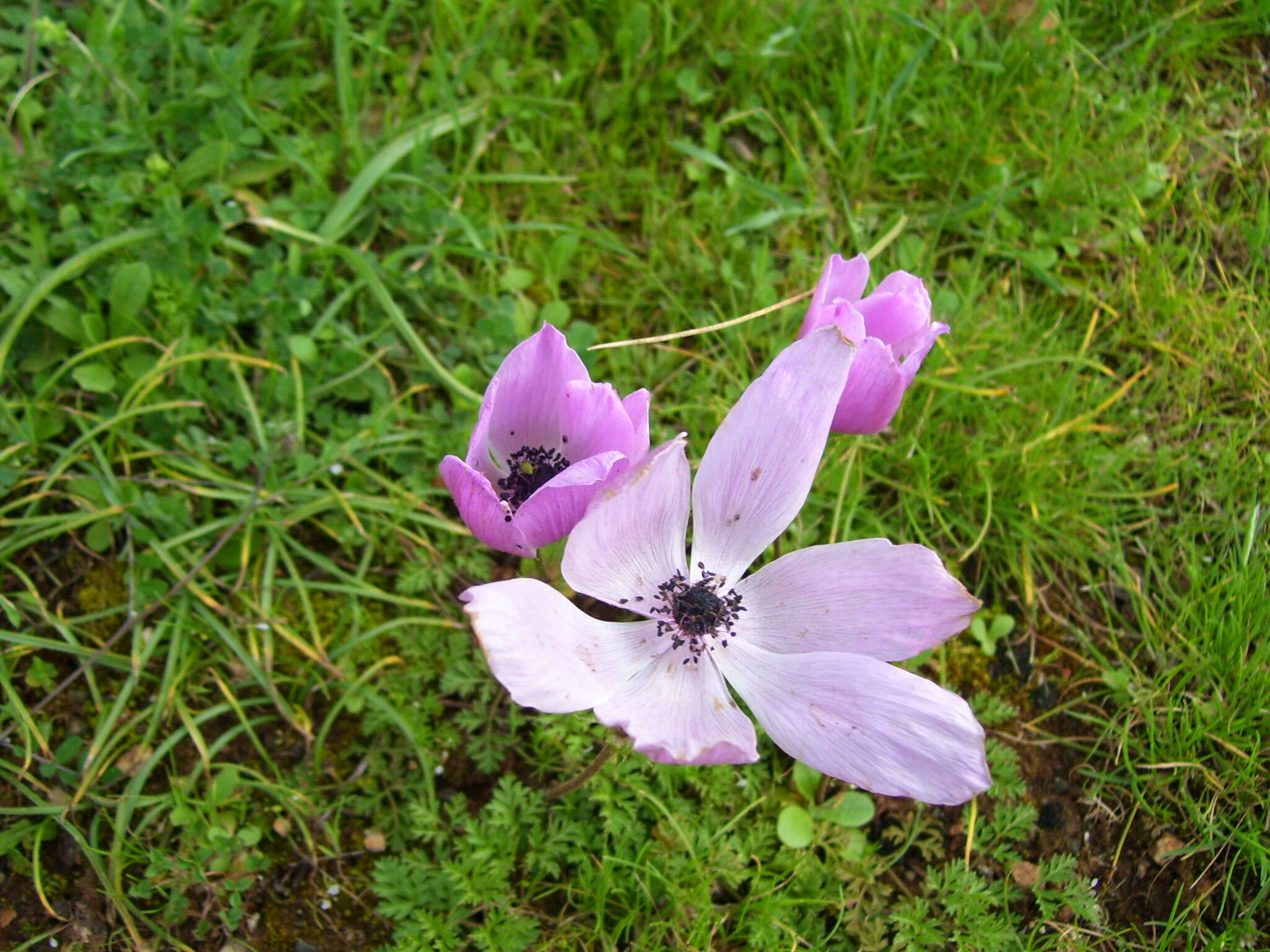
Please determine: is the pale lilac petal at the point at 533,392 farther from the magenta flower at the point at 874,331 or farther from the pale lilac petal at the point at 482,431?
the magenta flower at the point at 874,331

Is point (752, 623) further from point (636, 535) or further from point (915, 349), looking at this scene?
point (915, 349)

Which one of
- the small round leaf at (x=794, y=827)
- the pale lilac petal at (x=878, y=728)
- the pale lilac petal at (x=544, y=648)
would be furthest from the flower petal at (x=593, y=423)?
the small round leaf at (x=794, y=827)

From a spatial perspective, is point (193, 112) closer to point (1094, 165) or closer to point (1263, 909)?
point (1094, 165)

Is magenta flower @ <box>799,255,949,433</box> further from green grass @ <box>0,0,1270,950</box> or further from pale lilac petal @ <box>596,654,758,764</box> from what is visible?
green grass @ <box>0,0,1270,950</box>

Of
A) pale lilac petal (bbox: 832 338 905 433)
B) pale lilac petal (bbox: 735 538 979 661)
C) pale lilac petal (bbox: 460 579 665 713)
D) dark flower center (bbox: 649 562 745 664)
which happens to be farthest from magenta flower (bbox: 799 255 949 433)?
pale lilac petal (bbox: 460 579 665 713)

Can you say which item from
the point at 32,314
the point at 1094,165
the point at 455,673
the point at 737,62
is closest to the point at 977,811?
the point at 455,673

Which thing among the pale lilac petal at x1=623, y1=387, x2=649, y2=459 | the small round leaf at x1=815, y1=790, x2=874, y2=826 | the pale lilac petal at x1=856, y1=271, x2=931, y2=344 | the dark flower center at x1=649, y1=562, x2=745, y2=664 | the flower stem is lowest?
the small round leaf at x1=815, y1=790, x2=874, y2=826

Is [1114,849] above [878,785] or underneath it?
underneath
